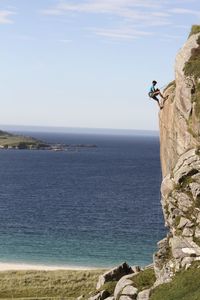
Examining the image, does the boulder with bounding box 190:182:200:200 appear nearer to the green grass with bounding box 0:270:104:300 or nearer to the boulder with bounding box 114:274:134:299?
the boulder with bounding box 114:274:134:299

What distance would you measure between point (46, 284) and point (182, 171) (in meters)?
26.2

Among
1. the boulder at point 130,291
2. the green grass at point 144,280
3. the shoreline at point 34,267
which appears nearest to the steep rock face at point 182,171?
the green grass at point 144,280

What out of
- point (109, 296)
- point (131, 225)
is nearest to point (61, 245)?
point (131, 225)

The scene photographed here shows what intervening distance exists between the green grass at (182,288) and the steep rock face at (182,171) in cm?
99

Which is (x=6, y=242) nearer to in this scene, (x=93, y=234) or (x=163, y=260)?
(x=93, y=234)

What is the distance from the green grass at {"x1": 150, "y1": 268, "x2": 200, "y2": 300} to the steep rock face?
0.99 metres

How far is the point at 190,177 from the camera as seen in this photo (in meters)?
30.3

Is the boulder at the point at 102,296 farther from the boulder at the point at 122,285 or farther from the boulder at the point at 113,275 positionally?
the boulder at the point at 113,275

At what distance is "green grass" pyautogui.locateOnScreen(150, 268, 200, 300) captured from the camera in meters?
25.6

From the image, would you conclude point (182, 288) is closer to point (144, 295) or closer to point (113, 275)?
point (144, 295)

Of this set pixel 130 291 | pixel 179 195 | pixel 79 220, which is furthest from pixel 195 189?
pixel 79 220

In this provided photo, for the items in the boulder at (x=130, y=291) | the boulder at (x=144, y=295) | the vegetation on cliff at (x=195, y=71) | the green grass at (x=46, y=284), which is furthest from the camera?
the green grass at (x=46, y=284)

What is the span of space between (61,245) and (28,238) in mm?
7702

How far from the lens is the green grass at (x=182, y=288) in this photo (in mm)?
25650
